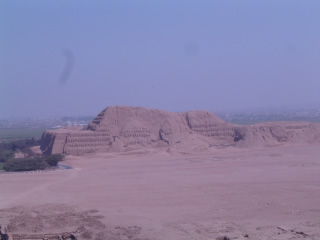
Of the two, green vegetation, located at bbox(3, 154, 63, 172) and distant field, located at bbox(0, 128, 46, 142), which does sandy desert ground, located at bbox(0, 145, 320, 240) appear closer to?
green vegetation, located at bbox(3, 154, 63, 172)

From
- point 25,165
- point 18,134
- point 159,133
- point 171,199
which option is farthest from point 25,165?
point 18,134

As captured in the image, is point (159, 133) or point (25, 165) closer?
point (25, 165)

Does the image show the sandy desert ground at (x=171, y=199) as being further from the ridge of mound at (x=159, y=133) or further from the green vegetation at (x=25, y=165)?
the ridge of mound at (x=159, y=133)

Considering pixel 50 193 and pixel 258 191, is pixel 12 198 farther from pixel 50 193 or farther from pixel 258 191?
pixel 258 191

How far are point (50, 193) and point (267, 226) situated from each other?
1196 cm

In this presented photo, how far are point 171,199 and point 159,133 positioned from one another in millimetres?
26243

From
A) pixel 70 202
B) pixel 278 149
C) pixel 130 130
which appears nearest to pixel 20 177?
pixel 70 202

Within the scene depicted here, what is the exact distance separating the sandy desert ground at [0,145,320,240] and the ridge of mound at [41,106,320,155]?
668cm

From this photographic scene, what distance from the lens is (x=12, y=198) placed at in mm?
23172

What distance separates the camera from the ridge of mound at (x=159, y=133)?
44312mm

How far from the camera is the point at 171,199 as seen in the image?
22047 mm

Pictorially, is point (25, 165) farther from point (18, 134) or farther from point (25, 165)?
point (18, 134)

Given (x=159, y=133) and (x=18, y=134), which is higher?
(x=159, y=133)

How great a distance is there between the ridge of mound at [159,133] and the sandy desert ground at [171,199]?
→ 6685 millimetres
